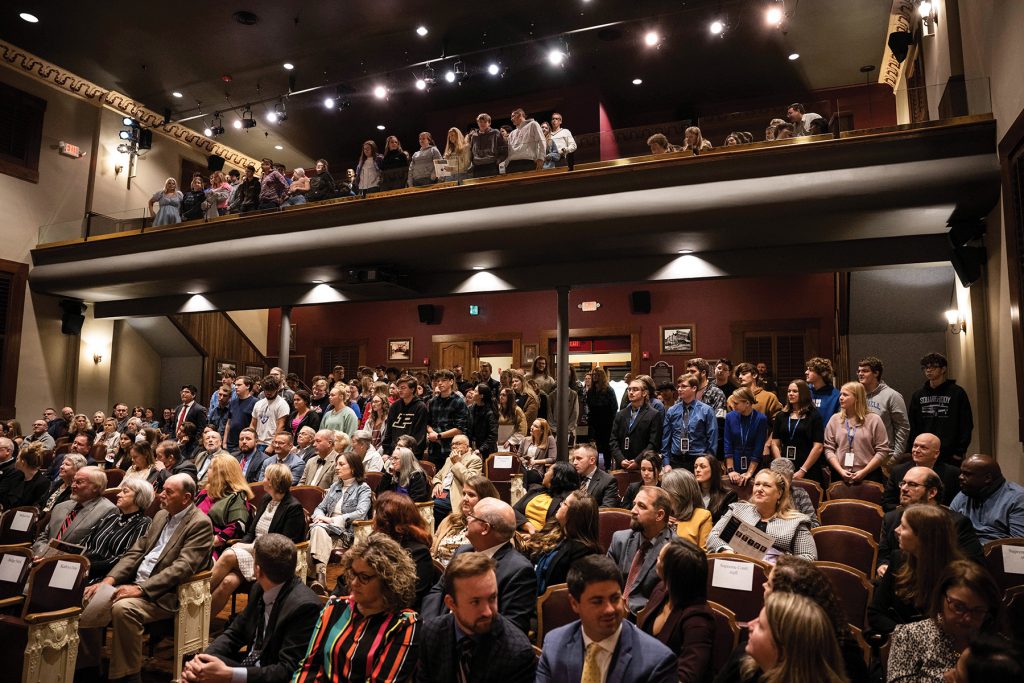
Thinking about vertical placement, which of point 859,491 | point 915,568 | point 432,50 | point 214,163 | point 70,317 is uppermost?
point 432,50

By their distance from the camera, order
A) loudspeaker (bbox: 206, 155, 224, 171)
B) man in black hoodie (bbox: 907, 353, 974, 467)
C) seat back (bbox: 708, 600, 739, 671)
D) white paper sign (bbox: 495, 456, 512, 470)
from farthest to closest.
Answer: loudspeaker (bbox: 206, 155, 224, 171) < white paper sign (bbox: 495, 456, 512, 470) < man in black hoodie (bbox: 907, 353, 974, 467) < seat back (bbox: 708, 600, 739, 671)

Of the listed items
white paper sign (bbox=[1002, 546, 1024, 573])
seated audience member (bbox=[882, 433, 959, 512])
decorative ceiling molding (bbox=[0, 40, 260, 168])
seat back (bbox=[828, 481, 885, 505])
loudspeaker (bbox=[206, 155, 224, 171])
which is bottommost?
white paper sign (bbox=[1002, 546, 1024, 573])

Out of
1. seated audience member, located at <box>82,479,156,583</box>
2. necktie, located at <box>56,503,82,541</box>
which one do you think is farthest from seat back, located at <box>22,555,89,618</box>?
necktie, located at <box>56,503,82,541</box>

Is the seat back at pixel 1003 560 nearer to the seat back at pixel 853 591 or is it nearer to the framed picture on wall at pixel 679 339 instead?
the seat back at pixel 853 591

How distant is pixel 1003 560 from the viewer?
9.86ft

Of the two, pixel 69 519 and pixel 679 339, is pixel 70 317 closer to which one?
pixel 69 519

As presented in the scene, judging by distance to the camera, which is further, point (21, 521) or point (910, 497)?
point (21, 521)

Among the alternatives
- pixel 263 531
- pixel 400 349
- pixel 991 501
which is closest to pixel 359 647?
pixel 263 531

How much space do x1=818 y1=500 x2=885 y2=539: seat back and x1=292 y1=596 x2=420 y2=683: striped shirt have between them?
110 inches

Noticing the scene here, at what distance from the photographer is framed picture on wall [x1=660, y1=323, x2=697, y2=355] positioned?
35.4ft

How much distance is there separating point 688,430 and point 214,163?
11.4m

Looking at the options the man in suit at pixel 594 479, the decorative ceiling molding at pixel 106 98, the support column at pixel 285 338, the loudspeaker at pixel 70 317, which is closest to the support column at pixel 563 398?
the man in suit at pixel 594 479

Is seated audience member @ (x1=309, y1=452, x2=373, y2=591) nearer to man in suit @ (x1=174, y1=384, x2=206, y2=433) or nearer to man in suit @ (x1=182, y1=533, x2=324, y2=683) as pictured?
man in suit @ (x1=182, y1=533, x2=324, y2=683)

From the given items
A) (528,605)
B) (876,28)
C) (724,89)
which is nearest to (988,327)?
(528,605)
